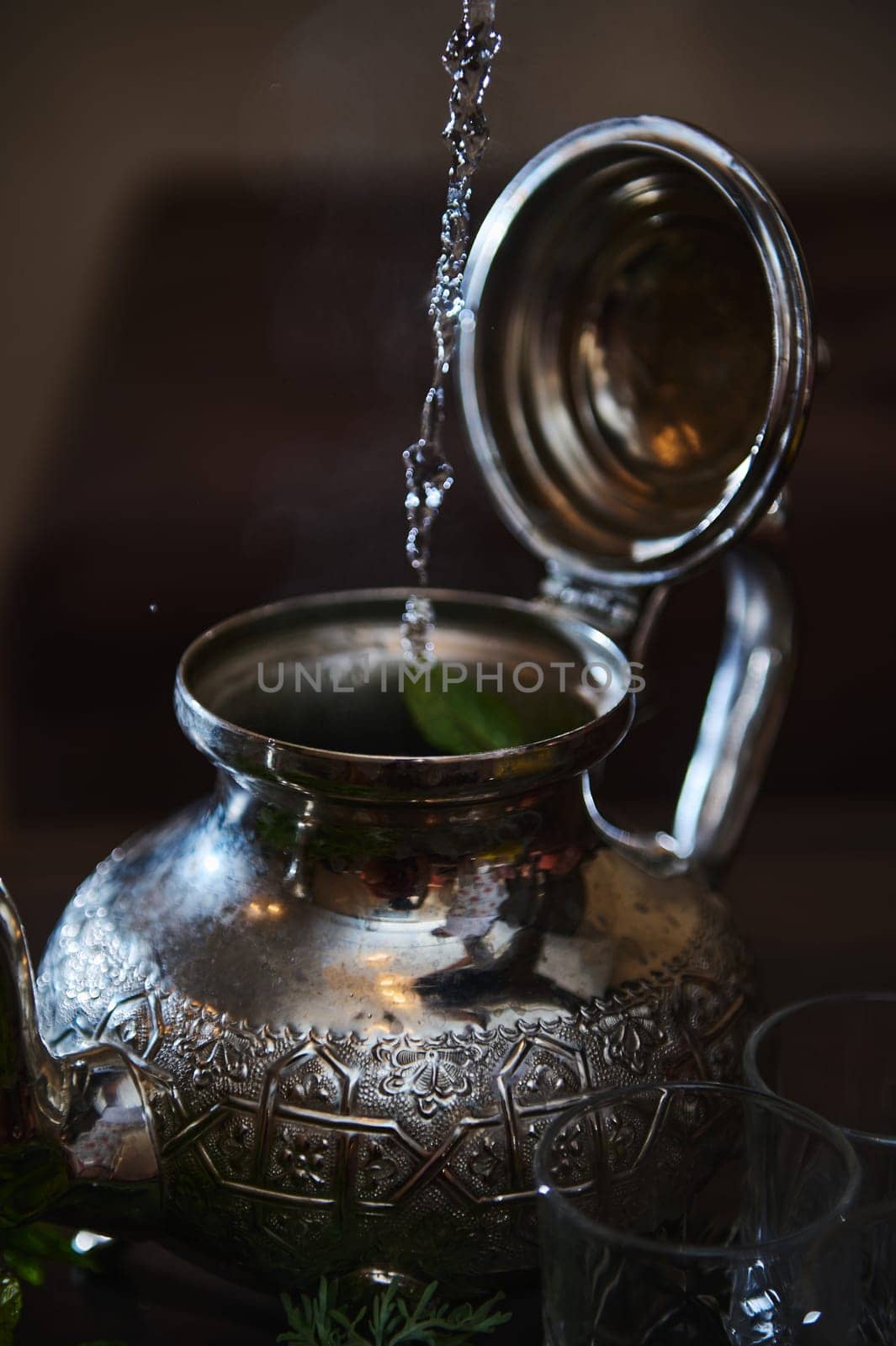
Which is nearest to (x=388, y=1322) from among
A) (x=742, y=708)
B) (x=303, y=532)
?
(x=742, y=708)

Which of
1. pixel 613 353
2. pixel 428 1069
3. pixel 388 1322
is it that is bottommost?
pixel 388 1322

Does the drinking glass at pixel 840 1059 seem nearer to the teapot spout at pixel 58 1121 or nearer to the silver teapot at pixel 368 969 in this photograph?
the silver teapot at pixel 368 969

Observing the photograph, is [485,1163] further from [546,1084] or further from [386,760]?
[386,760]

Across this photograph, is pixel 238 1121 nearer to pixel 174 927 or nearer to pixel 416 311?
pixel 174 927

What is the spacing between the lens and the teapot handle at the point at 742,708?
820 millimetres

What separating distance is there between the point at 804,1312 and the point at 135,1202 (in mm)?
262

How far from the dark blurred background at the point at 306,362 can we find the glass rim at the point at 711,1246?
0.40 metres

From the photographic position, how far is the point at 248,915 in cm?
62

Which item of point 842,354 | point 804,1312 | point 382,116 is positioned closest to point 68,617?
point 382,116

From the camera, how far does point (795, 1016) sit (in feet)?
2.06

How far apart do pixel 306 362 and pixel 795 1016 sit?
1.40 metres

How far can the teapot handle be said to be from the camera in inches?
32.3

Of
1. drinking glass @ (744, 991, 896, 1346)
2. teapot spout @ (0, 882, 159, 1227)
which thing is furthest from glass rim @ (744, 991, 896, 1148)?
teapot spout @ (0, 882, 159, 1227)

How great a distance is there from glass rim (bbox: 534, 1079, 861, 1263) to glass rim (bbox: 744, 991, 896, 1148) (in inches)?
0.5
